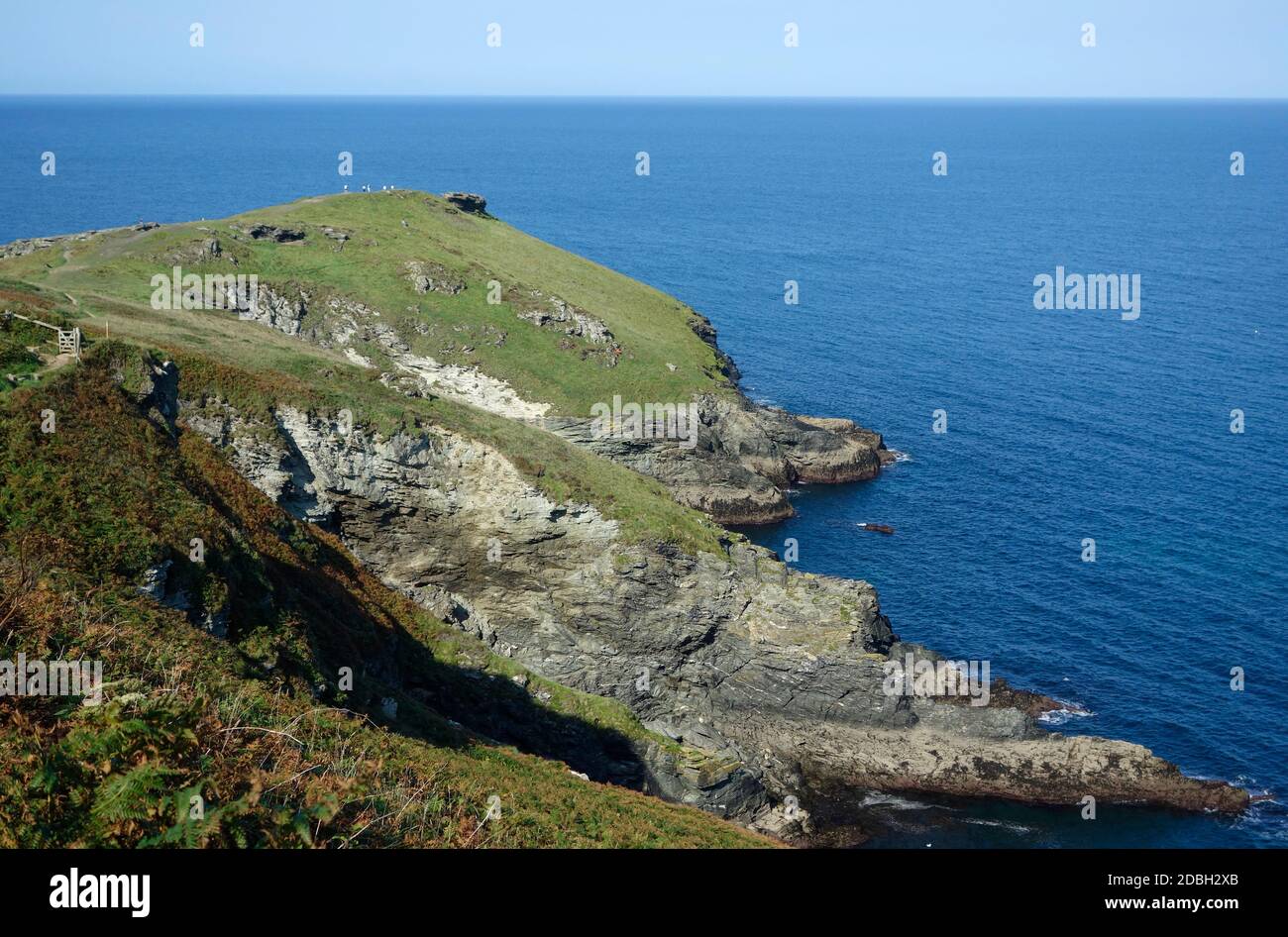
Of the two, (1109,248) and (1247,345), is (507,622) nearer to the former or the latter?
(1247,345)

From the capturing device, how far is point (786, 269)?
6486 inches

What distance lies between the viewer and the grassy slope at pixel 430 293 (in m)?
81.9

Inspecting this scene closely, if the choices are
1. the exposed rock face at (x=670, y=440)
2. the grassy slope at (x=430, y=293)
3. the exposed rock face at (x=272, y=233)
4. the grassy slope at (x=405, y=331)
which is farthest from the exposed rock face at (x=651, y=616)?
the exposed rock face at (x=272, y=233)

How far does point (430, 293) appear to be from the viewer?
9025cm

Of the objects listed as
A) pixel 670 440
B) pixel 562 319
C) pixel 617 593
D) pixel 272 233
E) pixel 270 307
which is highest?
pixel 272 233

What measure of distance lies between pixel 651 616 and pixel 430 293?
44630 mm

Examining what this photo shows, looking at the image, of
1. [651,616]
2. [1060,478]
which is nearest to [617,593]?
[651,616]

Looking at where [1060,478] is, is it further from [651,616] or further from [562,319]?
[651,616]

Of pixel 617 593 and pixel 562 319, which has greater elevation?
pixel 562 319

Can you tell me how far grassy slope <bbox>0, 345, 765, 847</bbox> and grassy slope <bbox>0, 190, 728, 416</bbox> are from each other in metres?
39.9

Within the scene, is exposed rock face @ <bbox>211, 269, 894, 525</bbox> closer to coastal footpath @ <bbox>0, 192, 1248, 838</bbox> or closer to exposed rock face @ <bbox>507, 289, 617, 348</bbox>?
exposed rock face @ <bbox>507, 289, 617, 348</bbox>

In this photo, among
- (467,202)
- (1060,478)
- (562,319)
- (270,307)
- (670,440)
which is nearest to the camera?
(270,307)

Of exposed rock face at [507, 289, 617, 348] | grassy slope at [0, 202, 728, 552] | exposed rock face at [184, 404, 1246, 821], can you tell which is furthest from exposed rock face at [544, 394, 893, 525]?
exposed rock face at [184, 404, 1246, 821]
